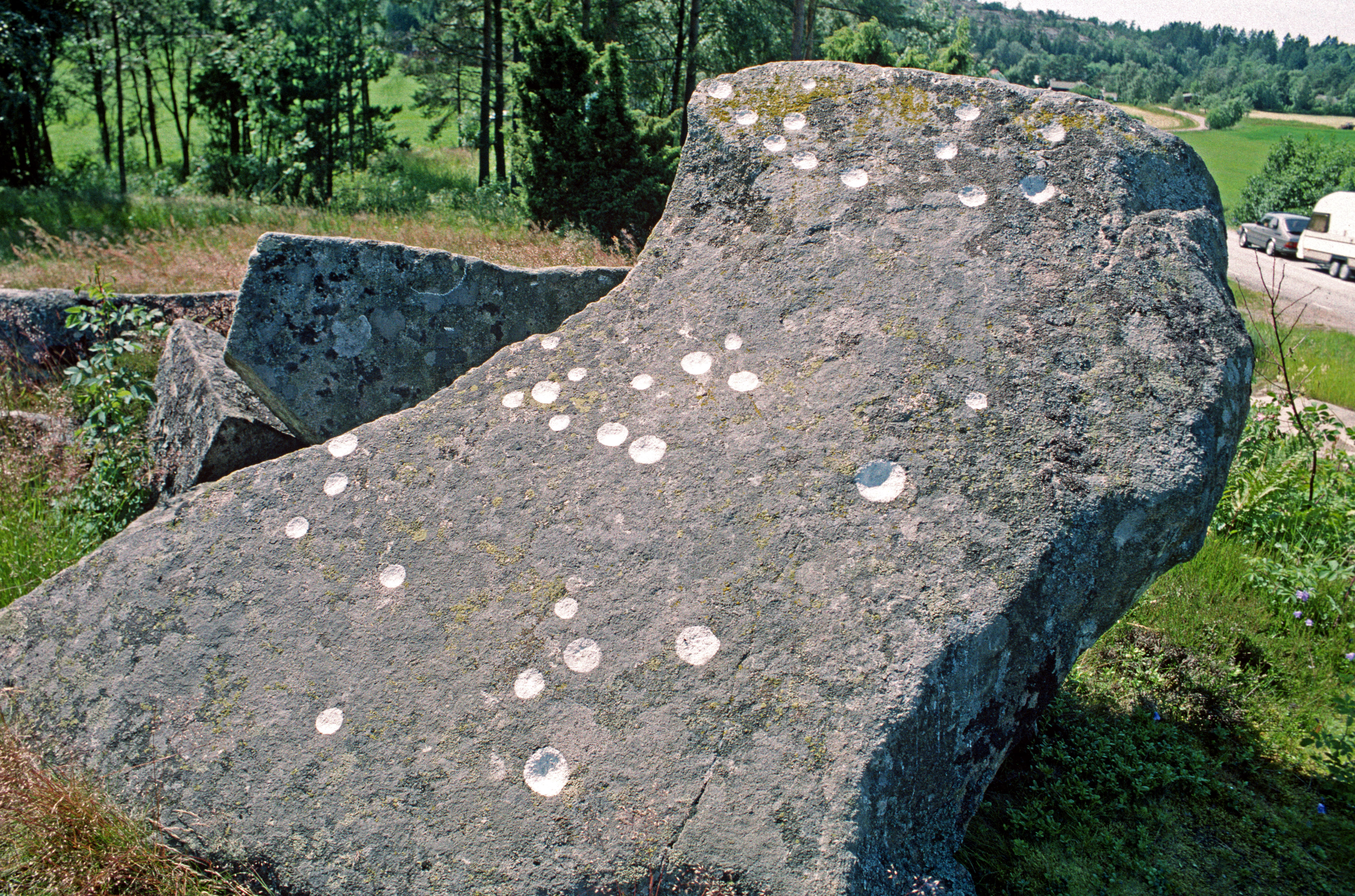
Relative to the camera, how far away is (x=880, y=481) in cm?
190

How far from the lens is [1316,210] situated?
78.2ft

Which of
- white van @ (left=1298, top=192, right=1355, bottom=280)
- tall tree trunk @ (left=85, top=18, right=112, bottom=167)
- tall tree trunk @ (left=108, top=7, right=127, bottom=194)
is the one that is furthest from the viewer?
white van @ (left=1298, top=192, right=1355, bottom=280)

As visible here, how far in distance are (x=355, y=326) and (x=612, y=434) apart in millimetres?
1657

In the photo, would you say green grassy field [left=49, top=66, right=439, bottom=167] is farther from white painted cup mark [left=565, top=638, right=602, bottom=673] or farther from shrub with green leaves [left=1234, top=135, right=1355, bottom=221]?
shrub with green leaves [left=1234, top=135, right=1355, bottom=221]

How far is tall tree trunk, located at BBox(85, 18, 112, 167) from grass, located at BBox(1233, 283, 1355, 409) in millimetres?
22988

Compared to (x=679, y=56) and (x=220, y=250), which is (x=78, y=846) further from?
(x=679, y=56)

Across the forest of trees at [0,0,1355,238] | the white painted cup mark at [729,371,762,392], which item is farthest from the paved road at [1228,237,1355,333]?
the white painted cup mark at [729,371,762,392]

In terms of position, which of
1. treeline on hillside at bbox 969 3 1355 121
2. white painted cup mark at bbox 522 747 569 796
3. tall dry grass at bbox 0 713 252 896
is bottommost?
tall dry grass at bbox 0 713 252 896

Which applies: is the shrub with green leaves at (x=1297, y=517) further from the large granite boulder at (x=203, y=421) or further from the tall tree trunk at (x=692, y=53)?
the tall tree trunk at (x=692, y=53)

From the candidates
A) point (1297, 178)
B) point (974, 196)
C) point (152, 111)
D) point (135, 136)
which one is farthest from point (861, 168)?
point (1297, 178)

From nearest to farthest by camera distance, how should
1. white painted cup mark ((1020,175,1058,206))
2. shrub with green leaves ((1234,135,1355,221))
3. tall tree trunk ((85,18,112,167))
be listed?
1. white painted cup mark ((1020,175,1058,206))
2. tall tree trunk ((85,18,112,167))
3. shrub with green leaves ((1234,135,1355,221))

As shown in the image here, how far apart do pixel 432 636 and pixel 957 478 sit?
1.42 metres

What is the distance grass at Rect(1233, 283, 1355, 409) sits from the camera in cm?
752

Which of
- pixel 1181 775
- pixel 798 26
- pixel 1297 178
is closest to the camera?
pixel 1181 775
